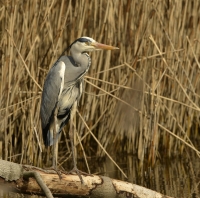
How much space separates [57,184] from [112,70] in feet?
8.09

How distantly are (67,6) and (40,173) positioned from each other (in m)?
2.55

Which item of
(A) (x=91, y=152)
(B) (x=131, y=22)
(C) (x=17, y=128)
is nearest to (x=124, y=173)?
(A) (x=91, y=152)

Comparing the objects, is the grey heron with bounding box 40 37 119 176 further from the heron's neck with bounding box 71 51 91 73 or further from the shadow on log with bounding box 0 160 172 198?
the shadow on log with bounding box 0 160 172 198

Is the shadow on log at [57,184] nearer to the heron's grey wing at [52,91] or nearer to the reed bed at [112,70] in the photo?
the heron's grey wing at [52,91]

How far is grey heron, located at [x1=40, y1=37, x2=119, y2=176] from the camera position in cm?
420

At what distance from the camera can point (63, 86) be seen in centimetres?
429

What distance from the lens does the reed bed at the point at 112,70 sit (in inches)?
192

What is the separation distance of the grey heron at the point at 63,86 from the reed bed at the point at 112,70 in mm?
456

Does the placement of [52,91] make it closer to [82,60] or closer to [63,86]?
[63,86]

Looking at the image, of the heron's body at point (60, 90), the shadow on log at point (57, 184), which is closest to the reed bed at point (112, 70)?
the heron's body at point (60, 90)

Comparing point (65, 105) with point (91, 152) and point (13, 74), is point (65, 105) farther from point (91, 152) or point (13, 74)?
point (91, 152)

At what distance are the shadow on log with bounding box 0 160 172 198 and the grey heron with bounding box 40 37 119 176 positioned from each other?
0.94 meters

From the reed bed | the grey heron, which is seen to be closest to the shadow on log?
the grey heron

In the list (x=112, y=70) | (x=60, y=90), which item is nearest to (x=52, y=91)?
(x=60, y=90)
